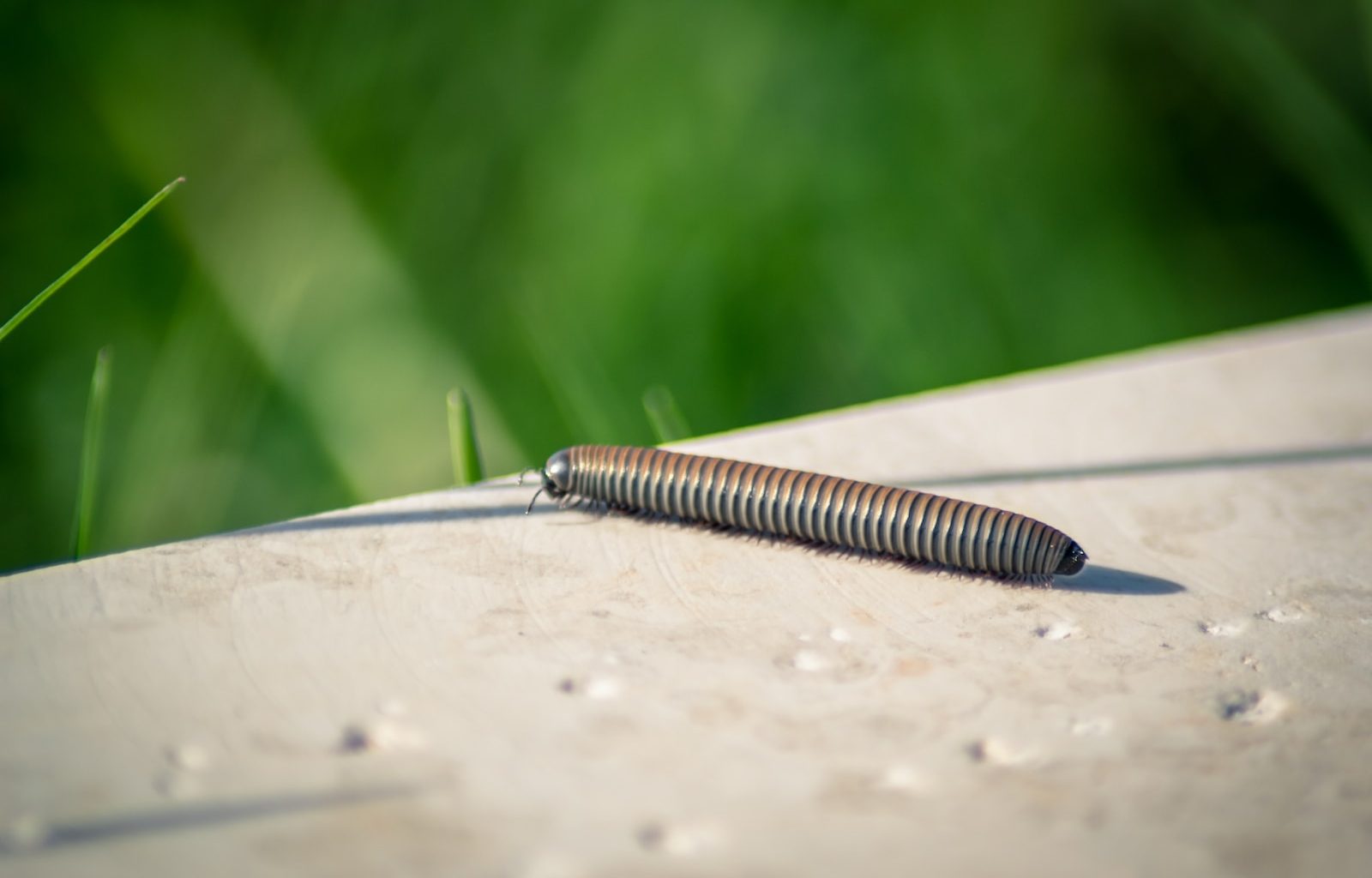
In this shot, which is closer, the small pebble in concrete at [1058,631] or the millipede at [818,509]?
the small pebble in concrete at [1058,631]

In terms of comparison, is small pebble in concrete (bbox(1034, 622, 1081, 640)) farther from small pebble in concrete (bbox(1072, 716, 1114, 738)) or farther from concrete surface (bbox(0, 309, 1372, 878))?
small pebble in concrete (bbox(1072, 716, 1114, 738))

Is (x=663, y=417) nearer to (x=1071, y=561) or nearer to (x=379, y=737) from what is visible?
(x=1071, y=561)

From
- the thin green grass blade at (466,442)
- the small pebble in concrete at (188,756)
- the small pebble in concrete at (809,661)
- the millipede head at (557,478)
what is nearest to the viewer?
the small pebble in concrete at (188,756)

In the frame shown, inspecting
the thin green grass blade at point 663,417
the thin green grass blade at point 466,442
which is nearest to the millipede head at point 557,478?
the thin green grass blade at point 466,442

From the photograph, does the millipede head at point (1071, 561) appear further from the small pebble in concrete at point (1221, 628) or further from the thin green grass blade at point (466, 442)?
the thin green grass blade at point (466, 442)

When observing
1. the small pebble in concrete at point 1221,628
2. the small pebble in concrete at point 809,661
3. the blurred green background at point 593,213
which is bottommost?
the small pebble in concrete at point 1221,628

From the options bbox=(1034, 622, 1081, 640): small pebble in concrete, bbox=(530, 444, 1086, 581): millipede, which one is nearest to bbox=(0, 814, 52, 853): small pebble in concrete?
bbox=(530, 444, 1086, 581): millipede

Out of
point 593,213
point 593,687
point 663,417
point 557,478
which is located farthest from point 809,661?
point 593,213
